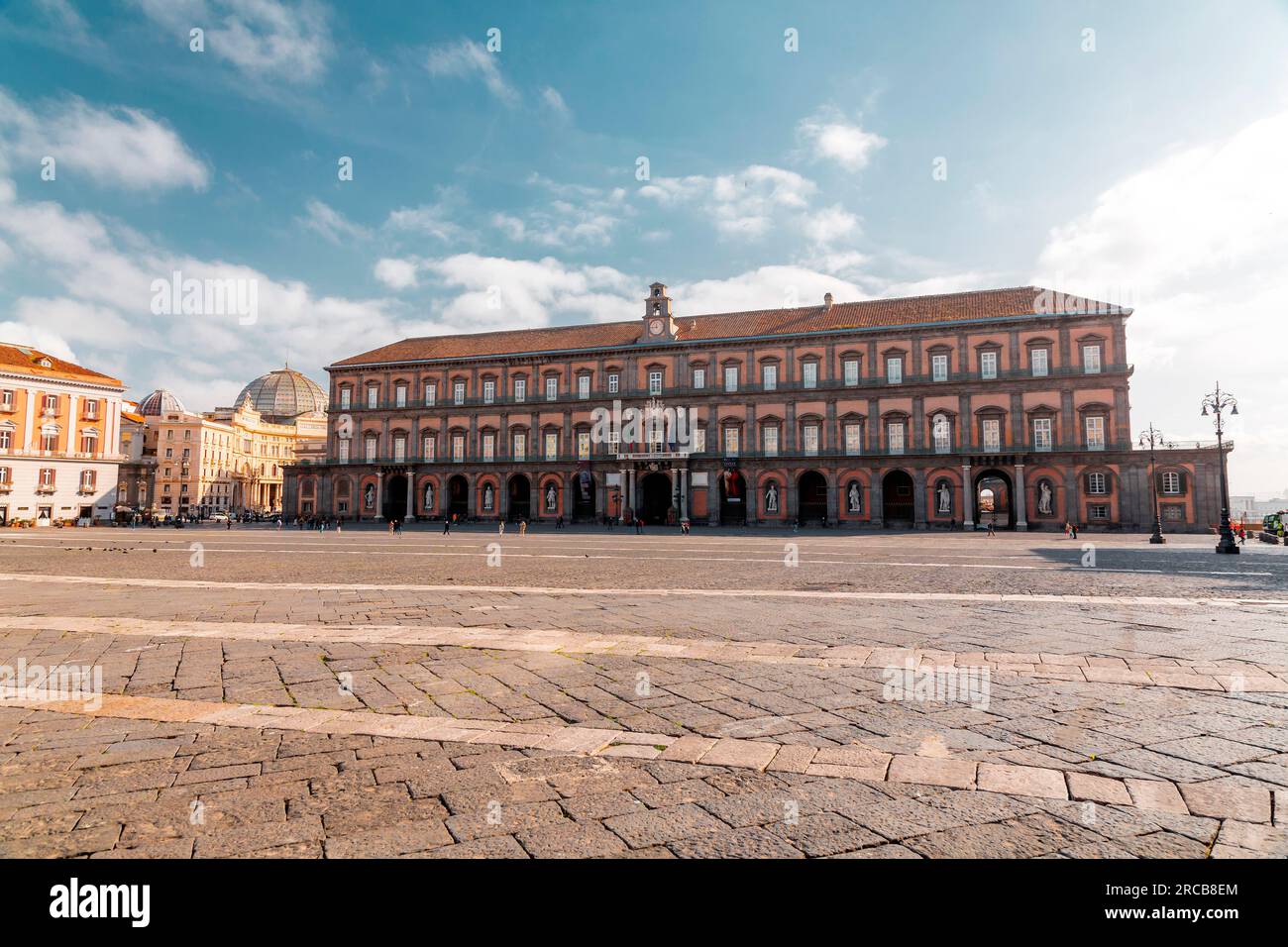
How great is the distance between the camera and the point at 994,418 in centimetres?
3525

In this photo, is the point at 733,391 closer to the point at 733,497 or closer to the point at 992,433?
the point at 733,497

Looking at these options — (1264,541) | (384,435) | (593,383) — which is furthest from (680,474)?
(1264,541)

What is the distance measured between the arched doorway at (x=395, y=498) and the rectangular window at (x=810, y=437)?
28.1 metres

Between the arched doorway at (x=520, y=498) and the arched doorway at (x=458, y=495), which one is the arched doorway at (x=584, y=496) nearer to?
the arched doorway at (x=520, y=498)

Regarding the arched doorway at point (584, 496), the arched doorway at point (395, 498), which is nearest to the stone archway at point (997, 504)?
the arched doorway at point (584, 496)

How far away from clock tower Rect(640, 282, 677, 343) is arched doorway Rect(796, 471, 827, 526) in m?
12.6

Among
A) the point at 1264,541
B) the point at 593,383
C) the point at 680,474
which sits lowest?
the point at 1264,541

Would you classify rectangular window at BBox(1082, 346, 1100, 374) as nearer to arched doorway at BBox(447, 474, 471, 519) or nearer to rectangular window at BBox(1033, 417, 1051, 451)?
rectangular window at BBox(1033, 417, 1051, 451)

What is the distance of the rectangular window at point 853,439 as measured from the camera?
37.4 meters

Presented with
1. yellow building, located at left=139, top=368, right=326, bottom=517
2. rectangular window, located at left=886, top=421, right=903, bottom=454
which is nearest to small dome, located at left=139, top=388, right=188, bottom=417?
yellow building, located at left=139, top=368, right=326, bottom=517

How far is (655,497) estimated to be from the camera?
1705 inches

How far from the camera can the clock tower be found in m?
41.9
